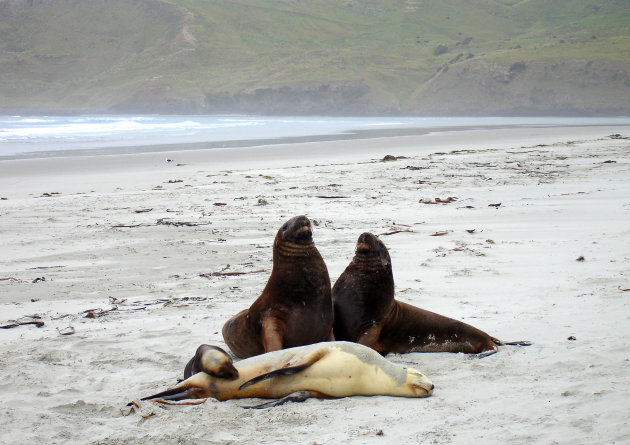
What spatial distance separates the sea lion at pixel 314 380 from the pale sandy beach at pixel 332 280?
4.1 inches

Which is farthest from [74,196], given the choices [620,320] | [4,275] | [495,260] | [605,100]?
[605,100]

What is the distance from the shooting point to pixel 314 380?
3779 millimetres

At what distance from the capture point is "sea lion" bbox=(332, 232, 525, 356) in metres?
4.78

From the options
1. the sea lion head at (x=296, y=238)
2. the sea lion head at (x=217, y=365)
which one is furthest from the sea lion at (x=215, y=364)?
the sea lion head at (x=296, y=238)

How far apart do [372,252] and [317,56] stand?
320ft

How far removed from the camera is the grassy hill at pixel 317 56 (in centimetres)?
7144

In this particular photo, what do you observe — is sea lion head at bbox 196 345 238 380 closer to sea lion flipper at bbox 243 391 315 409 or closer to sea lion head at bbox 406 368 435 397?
sea lion flipper at bbox 243 391 315 409

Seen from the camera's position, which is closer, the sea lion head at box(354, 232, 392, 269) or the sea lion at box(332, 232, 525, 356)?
the sea lion at box(332, 232, 525, 356)

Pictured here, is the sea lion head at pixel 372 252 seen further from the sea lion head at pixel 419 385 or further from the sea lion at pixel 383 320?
the sea lion head at pixel 419 385

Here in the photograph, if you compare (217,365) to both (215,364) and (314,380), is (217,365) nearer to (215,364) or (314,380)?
(215,364)

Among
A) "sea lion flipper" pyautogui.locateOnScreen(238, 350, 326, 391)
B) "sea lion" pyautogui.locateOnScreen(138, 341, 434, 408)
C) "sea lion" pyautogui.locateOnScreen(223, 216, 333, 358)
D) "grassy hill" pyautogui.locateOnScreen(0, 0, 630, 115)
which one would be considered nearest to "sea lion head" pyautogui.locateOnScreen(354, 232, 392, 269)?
"sea lion" pyautogui.locateOnScreen(223, 216, 333, 358)

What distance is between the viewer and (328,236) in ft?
27.8

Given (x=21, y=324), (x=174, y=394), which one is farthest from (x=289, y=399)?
(x=21, y=324)

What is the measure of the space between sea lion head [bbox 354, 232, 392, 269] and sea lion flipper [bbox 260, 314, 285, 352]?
2.80 feet
